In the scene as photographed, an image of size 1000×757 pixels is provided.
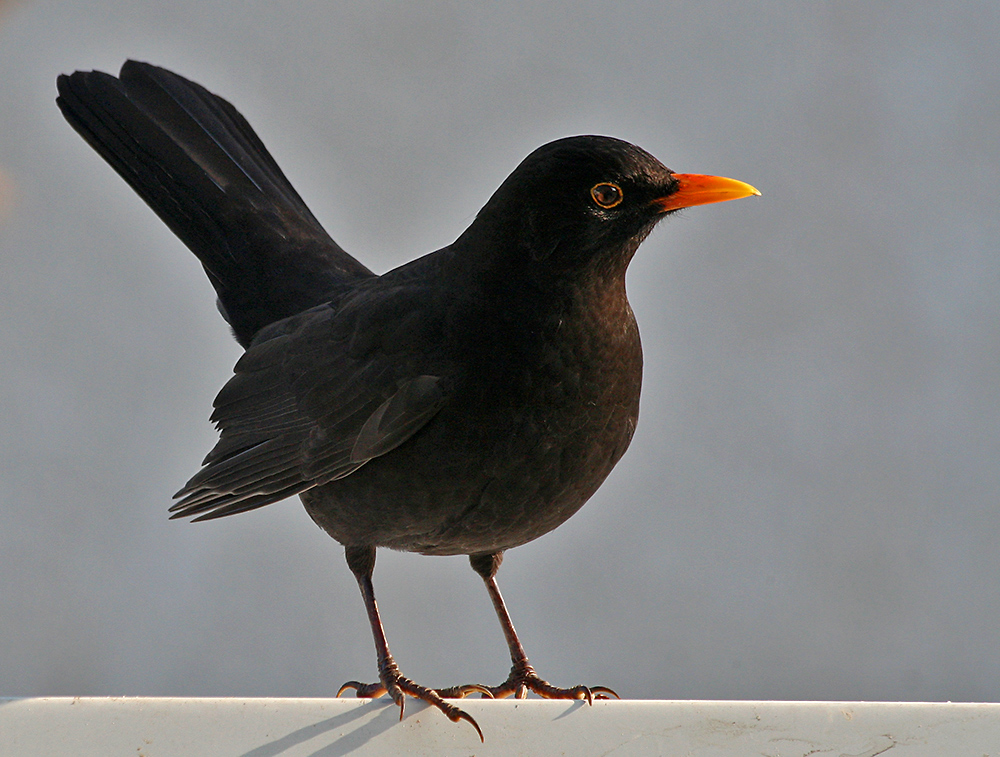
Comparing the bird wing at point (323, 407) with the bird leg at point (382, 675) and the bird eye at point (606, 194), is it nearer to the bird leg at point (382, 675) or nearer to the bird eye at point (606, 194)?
the bird leg at point (382, 675)

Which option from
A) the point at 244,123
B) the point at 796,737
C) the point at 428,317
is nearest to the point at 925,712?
the point at 796,737

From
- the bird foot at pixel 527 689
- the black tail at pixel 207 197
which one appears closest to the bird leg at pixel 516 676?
the bird foot at pixel 527 689

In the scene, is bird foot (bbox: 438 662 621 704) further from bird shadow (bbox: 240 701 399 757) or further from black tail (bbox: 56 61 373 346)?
black tail (bbox: 56 61 373 346)

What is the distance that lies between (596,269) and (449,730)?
0.86 m

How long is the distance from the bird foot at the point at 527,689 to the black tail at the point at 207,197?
0.97 metres

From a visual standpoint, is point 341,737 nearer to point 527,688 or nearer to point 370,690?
point 370,690

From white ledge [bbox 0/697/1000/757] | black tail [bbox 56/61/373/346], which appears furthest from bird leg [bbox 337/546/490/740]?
black tail [bbox 56/61/373/346]

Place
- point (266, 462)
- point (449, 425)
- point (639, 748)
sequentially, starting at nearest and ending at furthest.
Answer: point (639, 748)
point (449, 425)
point (266, 462)

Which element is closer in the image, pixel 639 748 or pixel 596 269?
pixel 639 748

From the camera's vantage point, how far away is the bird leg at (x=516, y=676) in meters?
2.14

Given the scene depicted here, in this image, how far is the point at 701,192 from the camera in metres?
1.91

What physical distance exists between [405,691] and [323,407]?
1.87 ft

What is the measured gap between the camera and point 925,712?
174 cm

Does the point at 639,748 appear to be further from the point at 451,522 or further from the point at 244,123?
the point at 244,123
